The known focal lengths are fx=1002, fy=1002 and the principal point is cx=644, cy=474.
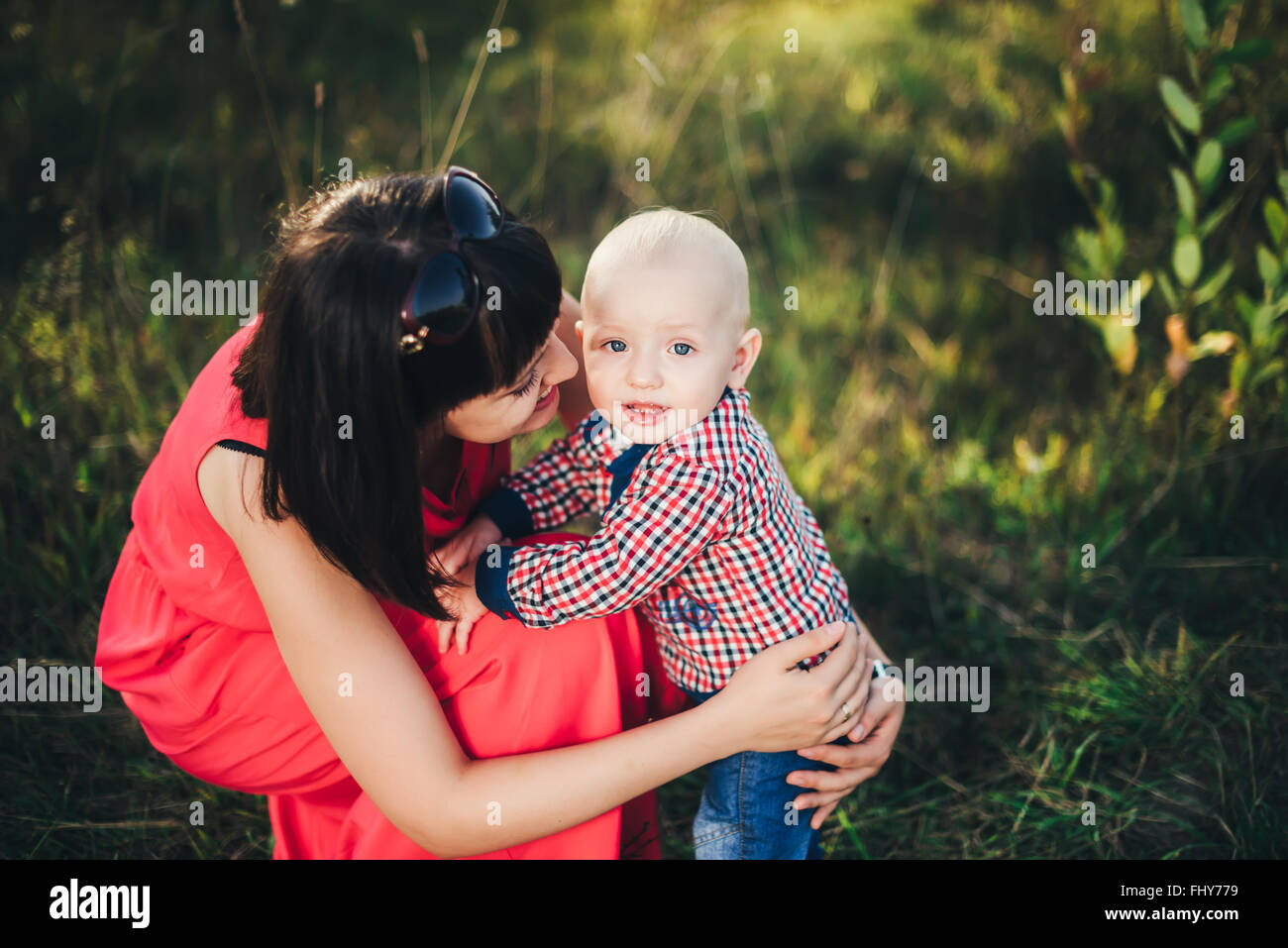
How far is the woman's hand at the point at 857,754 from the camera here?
4.63ft

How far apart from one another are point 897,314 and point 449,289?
2.29 metres

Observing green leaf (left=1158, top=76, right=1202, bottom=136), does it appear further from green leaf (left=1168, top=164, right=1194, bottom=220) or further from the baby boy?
the baby boy

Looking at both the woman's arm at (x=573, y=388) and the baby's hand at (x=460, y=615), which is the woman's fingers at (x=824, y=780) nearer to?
the baby's hand at (x=460, y=615)

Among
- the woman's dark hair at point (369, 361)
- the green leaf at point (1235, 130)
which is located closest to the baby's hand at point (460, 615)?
the woman's dark hair at point (369, 361)

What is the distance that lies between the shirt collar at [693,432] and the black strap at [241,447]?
0.44 m

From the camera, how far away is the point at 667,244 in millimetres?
1240

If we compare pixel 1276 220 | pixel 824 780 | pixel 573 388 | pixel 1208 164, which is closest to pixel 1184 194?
pixel 1208 164

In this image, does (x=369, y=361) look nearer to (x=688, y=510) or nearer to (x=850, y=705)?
(x=688, y=510)

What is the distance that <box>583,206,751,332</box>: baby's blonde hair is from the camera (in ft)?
4.08

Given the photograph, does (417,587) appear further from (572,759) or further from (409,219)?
(409,219)
